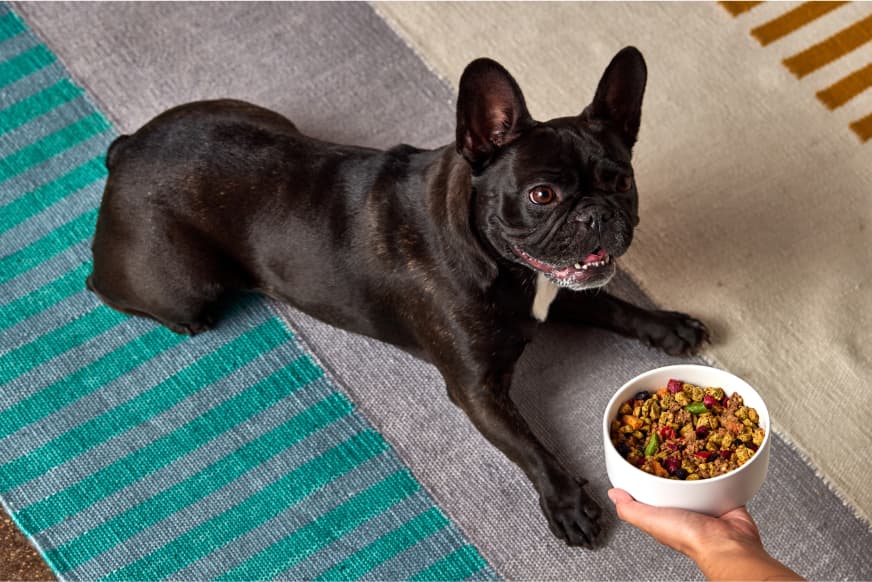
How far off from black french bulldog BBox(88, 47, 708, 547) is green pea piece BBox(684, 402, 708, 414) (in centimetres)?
31

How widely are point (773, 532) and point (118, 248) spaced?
62.3 inches

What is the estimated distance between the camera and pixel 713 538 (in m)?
1.89

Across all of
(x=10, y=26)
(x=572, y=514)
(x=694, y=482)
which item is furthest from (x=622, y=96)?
(x=10, y=26)

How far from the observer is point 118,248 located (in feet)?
8.16

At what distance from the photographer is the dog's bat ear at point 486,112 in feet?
6.48

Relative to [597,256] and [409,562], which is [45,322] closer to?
[409,562]

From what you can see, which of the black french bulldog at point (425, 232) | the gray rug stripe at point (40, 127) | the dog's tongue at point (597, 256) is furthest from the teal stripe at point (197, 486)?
the gray rug stripe at point (40, 127)

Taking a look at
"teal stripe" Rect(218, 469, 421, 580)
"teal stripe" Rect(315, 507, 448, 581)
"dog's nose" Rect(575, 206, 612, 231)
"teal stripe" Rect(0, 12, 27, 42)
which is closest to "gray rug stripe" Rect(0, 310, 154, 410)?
"teal stripe" Rect(218, 469, 421, 580)

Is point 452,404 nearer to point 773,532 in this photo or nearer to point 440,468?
point 440,468

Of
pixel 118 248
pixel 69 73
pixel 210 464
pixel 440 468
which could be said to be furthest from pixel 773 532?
pixel 69 73

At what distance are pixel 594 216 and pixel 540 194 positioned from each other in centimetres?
11

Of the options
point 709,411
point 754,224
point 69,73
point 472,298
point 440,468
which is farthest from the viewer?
point 69,73

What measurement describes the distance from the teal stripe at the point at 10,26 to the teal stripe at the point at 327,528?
5.72 feet

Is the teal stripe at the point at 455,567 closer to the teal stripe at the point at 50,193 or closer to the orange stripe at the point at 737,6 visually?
the teal stripe at the point at 50,193
